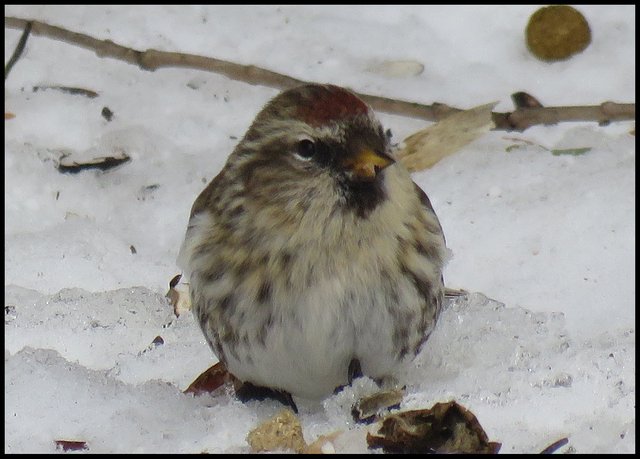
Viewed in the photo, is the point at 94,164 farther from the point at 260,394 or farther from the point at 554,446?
the point at 554,446

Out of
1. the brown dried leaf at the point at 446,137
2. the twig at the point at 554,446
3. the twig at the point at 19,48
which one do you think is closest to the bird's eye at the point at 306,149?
the twig at the point at 554,446

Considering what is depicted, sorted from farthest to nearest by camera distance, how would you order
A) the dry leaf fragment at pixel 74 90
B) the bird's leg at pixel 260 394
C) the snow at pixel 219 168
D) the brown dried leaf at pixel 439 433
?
the dry leaf fragment at pixel 74 90
the bird's leg at pixel 260 394
the snow at pixel 219 168
the brown dried leaf at pixel 439 433

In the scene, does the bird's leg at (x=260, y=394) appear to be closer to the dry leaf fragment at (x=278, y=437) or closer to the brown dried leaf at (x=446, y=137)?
the dry leaf fragment at (x=278, y=437)

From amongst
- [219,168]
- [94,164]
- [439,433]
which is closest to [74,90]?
[94,164]

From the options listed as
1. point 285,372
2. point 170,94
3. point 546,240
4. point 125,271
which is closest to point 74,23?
point 170,94

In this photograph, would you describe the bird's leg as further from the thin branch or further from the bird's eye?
the thin branch

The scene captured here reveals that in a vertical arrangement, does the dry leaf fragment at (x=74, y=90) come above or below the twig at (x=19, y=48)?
below

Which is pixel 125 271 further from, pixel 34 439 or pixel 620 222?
pixel 620 222
